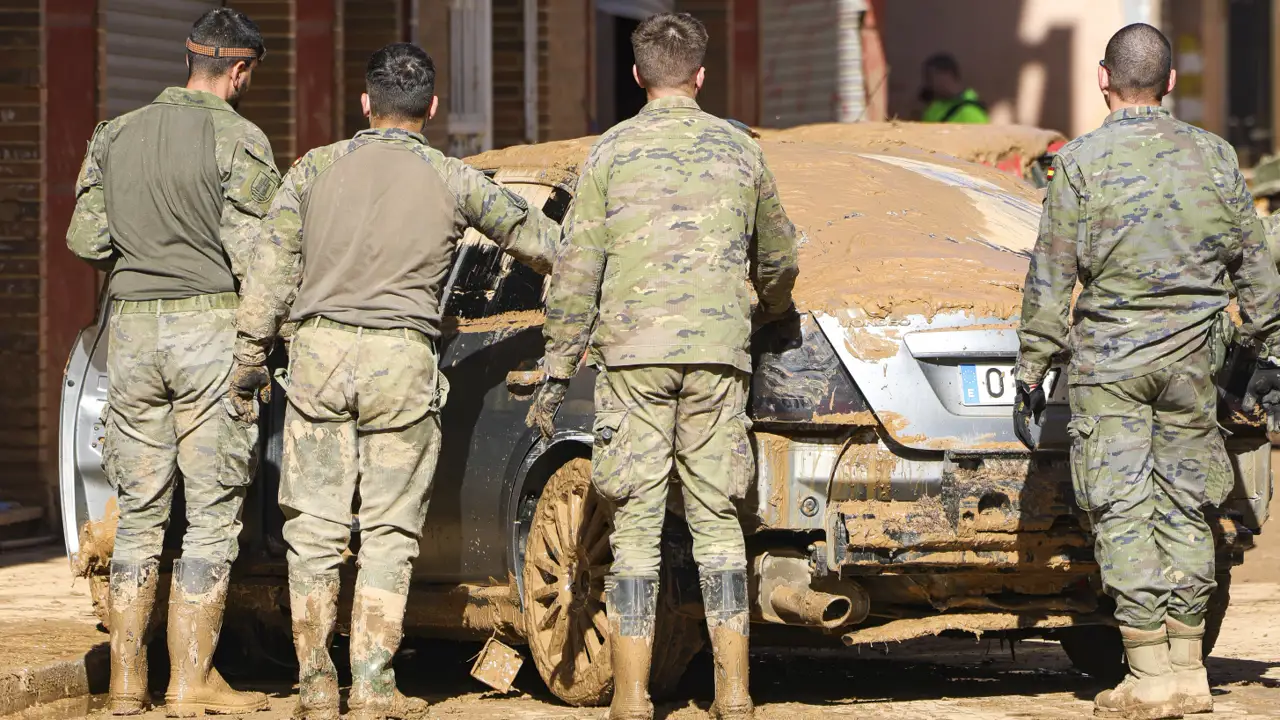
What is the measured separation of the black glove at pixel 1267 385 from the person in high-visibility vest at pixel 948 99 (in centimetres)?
873

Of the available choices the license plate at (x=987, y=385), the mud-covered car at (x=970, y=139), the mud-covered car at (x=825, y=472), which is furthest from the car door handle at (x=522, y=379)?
the mud-covered car at (x=970, y=139)

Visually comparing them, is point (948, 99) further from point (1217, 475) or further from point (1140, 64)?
point (1217, 475)

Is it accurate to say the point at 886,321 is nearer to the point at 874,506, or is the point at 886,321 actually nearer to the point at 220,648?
the point at 874,506

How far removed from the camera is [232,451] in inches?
280

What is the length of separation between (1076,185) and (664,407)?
4.51 feet

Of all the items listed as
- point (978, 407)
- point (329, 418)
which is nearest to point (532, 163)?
point (329, 418)

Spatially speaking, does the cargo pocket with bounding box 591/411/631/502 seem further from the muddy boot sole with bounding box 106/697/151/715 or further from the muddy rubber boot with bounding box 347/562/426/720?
the muddy boot sole with bounding box 106/697/151/715

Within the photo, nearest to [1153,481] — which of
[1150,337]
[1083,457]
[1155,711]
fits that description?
[1083,457]

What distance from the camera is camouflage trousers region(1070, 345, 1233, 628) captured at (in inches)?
257

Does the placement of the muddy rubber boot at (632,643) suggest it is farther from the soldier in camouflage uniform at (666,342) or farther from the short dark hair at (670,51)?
the short dark hair at (670,51)

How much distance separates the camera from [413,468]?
22.0ft

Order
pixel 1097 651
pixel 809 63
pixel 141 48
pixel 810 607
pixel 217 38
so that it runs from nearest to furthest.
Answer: pixel 810 607
pixel 217 38
pixel 1097 651
pixel 141 48
pixel 809 63

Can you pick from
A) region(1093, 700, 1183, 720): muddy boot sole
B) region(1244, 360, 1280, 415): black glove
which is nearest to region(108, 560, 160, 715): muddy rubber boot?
region(1093, 700, 1183, 720): muddy boot sole

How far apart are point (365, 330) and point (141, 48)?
19.6ft
